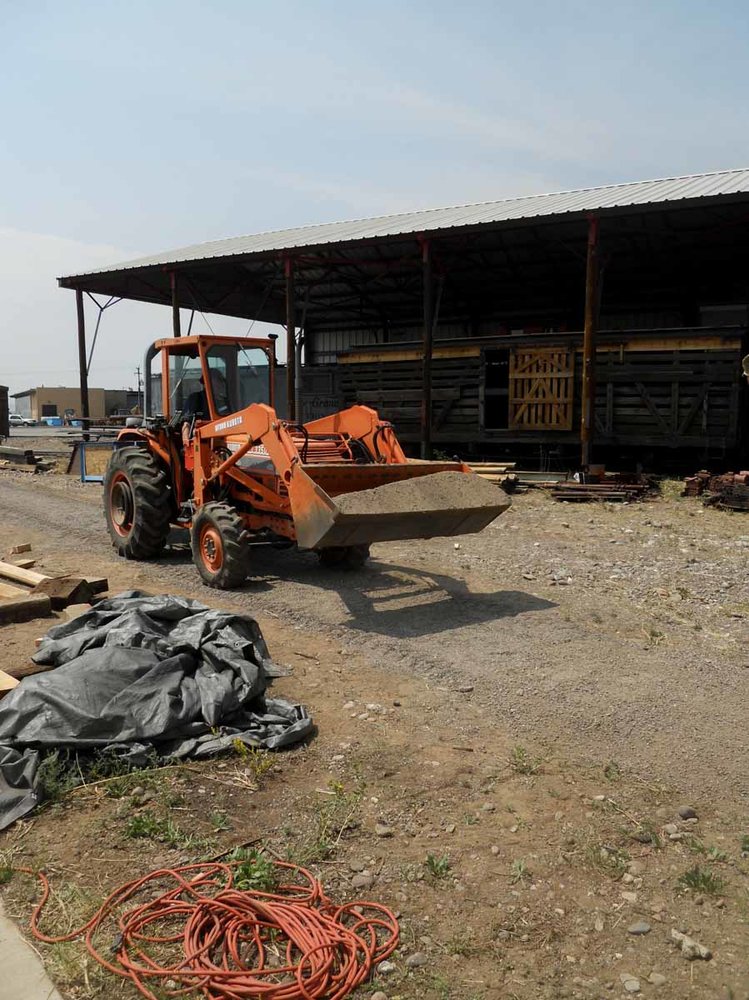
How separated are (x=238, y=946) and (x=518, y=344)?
16047mm

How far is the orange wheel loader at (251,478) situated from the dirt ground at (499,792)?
2.48 ft

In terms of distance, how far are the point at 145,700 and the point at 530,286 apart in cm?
2114

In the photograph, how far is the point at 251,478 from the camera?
8.05 m

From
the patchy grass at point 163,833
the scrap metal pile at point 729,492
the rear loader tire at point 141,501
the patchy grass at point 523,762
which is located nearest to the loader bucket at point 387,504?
the patchy grass at point 523,762

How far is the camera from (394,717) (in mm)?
4680

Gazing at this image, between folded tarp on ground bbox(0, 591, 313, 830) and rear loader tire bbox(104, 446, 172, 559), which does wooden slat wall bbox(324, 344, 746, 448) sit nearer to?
rear loader tire bbox(104, 446, 172, 559)

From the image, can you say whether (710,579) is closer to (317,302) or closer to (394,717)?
(394,717)

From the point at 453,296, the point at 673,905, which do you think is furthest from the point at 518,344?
the point at 673,905

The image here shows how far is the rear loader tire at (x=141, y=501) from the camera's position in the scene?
Result: 891 cm

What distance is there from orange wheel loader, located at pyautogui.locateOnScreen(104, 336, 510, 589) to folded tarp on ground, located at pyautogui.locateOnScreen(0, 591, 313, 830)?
171 cm

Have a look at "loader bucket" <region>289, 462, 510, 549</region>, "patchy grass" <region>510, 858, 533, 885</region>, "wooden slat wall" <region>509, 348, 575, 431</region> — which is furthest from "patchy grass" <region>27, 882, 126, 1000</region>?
"wooden slat wall" <region>509, 348, 575, 431</region>

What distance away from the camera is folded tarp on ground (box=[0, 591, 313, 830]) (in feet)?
12.8

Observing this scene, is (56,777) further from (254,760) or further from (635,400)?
(635,400)

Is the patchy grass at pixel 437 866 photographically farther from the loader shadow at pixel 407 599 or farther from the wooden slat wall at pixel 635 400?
the wooden slat wall at pixel 635 400
